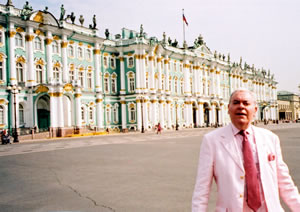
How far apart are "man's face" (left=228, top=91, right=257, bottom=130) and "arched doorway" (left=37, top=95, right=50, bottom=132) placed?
39200 millimetres

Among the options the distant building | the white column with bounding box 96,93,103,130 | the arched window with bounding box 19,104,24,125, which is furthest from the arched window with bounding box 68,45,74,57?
the distant building

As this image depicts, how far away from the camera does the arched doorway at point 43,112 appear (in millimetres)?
40250

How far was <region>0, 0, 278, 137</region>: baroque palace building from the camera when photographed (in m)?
37.5

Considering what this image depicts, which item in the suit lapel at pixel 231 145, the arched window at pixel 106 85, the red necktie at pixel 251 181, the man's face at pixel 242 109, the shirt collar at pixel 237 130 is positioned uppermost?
the arched window at pixel 106 85

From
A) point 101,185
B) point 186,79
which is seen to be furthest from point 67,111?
Answer: point 101,185

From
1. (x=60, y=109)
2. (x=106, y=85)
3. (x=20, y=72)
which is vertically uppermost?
(x=20, y=72)

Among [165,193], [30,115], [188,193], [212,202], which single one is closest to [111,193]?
[165,193]

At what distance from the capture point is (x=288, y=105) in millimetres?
149500

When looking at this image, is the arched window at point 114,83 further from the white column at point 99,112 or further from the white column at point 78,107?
the white column at point 78,107

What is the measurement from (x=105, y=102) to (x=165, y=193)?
4304 cm

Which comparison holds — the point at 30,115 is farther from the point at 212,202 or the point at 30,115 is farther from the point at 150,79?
the point at 212,202

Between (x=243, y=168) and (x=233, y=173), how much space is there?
0.11m

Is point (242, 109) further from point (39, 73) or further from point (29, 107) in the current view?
point (39, 73)

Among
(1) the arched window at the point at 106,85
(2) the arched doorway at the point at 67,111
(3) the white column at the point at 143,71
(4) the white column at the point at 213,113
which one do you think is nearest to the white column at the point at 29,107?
(2) the arched doorway at the point at 67,111
